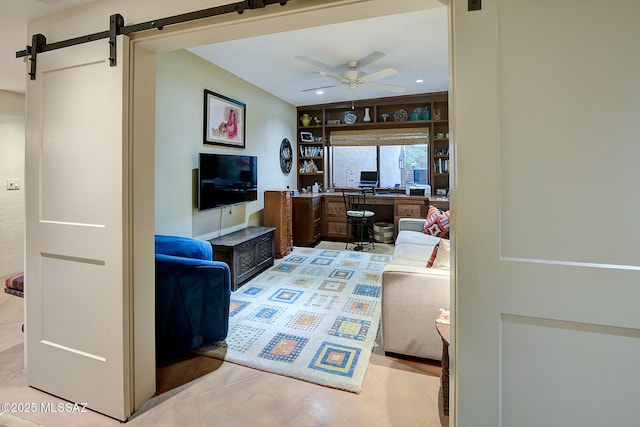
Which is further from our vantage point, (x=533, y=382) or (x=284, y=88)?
(x=284, y=88)

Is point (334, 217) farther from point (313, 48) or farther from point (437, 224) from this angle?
point (313, 48)

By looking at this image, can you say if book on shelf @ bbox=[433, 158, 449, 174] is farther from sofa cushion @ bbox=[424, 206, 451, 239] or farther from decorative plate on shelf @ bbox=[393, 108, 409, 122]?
sofa cushion @ bbox=[424, 206, 451, 239]

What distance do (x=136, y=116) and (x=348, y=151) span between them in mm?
5112

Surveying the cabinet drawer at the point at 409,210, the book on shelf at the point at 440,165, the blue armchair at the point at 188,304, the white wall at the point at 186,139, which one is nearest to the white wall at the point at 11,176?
the white wall at the point at 186,139

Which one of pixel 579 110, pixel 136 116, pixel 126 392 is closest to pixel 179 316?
pixel 126 392

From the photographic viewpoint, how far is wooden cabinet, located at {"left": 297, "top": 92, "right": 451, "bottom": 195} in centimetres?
558

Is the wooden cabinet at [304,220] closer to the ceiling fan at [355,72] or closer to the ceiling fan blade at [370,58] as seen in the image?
the ceiling fan at [355,72]

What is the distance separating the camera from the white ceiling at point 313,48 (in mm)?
2180

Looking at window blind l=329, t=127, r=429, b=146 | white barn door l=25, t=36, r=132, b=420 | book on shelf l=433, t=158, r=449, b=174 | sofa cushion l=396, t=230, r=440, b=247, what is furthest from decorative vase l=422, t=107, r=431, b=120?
white barn door l=25, t=36, r=132, b=420

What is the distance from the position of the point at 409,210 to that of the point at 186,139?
3.59 m

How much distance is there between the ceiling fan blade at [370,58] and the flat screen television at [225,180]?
1.86 m

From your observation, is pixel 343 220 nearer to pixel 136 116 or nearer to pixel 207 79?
pixel 207 79

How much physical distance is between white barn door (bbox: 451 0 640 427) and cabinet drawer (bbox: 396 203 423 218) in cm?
430

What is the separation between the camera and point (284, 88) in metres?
4.82
